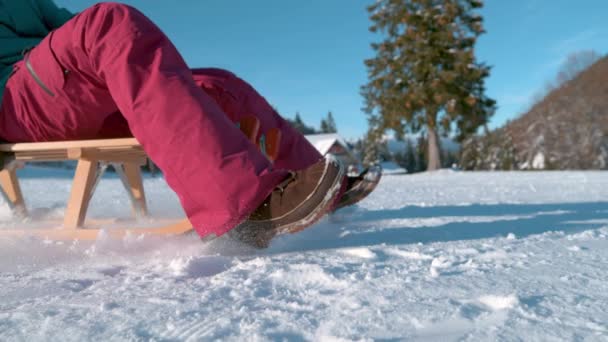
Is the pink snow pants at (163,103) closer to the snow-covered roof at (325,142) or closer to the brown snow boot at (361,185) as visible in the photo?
the brown snow boot at (361,185)

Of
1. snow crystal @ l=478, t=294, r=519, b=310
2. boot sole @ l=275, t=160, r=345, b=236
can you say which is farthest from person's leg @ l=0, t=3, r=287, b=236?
snow crystal @ l=478, t=294, r=519, b=310

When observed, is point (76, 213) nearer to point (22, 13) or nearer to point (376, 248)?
point (22, 13)

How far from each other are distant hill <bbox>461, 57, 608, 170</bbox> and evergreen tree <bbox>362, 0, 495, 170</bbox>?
5741 millimetres

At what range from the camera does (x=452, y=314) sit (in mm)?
536

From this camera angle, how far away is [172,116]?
0.85 meters

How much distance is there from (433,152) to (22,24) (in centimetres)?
1266

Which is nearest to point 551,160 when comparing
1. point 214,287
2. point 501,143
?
point 501,143

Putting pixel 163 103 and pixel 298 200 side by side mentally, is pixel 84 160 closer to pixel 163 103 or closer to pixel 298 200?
pixel 163 103

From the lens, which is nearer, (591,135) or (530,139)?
(591,135)

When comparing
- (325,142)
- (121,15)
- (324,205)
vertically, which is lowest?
(324,205)

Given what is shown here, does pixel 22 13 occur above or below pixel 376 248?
above

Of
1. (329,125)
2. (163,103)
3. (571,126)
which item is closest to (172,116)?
(163,103)

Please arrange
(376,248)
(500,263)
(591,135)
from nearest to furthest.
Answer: (500,263) < (376,248) < (591,135)

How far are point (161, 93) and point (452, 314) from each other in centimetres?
69
